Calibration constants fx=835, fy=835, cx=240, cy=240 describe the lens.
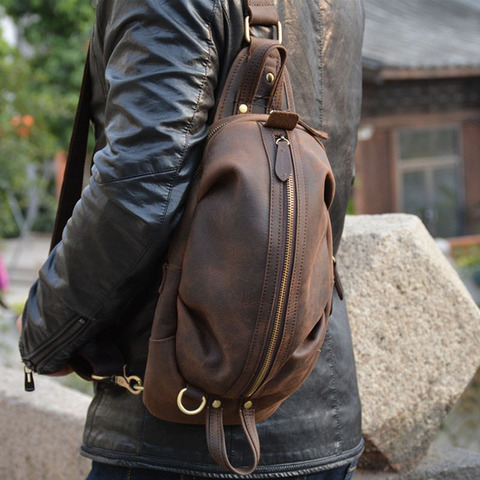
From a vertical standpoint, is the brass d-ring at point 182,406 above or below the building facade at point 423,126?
above

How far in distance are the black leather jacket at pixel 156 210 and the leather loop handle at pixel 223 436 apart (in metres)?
0.07

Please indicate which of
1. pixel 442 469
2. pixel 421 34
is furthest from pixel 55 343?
pixel 421 34

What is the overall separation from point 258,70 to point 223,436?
0.59m

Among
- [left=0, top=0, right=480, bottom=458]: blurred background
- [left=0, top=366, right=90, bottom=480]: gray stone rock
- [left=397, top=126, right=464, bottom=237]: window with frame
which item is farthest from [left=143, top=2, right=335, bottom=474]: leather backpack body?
[left=397, top=126, right=464, bottom=237]: window with frame

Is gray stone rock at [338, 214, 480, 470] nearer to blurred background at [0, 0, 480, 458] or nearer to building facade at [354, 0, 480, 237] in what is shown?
blurred background at [0, 0, 480, 458]

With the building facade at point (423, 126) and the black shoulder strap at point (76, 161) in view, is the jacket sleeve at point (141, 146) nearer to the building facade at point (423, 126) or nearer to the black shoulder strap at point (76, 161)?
the black shoulder strap at point (76, 161)

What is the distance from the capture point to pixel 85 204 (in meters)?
1.38

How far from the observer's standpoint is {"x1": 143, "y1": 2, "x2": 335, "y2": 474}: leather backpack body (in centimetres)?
126

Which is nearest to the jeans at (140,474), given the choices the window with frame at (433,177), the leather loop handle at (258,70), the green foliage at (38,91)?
the leather loop handle at (258,70)

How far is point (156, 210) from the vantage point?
1324 mm

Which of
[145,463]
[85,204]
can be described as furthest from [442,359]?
[85,204]

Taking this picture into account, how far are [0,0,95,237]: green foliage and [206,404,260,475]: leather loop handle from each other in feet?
21.0

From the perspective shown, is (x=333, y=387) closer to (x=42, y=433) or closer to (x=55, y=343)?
(x=55, y=343)

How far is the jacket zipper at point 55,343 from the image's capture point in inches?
55.9
